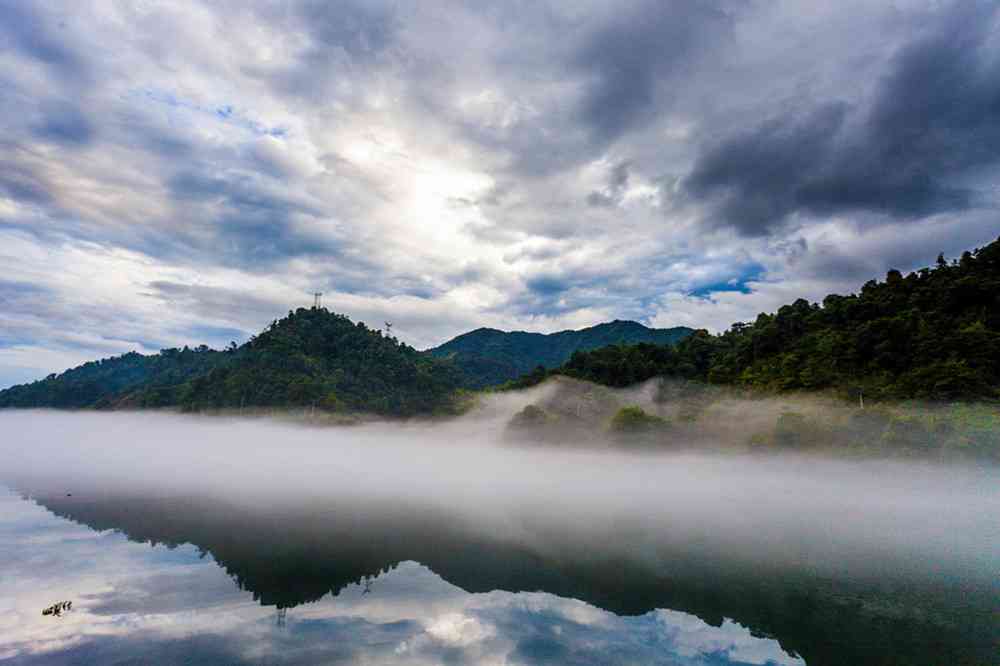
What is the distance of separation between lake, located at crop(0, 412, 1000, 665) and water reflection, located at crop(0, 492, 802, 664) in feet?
0.33

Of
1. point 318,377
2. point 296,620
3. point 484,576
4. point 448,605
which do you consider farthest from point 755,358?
point 318,377

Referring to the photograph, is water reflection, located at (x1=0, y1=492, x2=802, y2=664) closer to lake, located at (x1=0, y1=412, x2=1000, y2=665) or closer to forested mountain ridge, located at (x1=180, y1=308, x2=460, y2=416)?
lake, located at (x1=0, y1=412, x2=1000, y2=665)

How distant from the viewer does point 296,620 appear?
18844 millimetres

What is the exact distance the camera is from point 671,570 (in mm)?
27891

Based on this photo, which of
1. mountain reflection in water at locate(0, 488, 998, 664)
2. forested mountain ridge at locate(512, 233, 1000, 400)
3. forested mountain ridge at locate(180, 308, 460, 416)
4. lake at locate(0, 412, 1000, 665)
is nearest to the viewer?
mountain reflection in water at locate(0, 488, 998, 664)

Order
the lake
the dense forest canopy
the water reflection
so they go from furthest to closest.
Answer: the dense forest canopy → the lake → the water reflection

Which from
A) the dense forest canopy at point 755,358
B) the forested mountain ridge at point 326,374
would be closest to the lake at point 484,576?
the dense forest canopy at point 755,358

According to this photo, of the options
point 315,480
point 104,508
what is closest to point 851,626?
point 104,508

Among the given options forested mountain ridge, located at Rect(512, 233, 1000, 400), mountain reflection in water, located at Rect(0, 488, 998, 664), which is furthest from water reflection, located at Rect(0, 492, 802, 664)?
forested mountain ridge, located at Rect(512, 233, 1000, 400)

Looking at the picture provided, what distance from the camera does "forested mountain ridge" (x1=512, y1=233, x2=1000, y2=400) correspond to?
71.9 meters

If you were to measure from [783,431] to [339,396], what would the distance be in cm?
12476

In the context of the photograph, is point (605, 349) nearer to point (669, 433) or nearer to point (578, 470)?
point (669, 433)

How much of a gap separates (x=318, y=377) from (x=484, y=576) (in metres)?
147

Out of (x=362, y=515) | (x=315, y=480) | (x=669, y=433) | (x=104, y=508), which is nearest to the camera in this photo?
(x=104, y=508)
